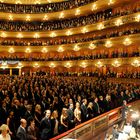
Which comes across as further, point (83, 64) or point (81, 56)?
point (81, 56)

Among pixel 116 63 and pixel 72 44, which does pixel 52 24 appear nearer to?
pixel 72 44

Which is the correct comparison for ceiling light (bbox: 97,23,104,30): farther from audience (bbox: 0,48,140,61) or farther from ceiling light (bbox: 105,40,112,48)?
audience (bbox: 0,48,140,61)

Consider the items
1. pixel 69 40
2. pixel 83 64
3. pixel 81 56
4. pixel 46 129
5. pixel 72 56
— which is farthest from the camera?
pixel 69 40

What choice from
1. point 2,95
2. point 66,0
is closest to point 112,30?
point 66,0

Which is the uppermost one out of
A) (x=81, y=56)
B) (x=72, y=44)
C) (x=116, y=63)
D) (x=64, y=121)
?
(x=72, y=44)

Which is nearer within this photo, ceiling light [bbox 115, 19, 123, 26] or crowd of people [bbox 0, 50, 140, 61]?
crowd of people [bbox 0, 50, 140, 61]

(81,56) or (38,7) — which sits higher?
(38,7)

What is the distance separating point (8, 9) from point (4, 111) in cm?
3585

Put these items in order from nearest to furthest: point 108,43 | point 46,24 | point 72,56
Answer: point 108,43 → point 72,56 → point 46,24

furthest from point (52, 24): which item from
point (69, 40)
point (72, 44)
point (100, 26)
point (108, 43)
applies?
point (108, 43)

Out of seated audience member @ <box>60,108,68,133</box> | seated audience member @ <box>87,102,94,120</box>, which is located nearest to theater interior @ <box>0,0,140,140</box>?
seated audience member @ <box>87,102,94,120</box>

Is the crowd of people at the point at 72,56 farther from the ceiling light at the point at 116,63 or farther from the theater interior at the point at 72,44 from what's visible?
the ceiling light at the point at 116,63

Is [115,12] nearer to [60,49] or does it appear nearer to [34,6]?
[60,49]

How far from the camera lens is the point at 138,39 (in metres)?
28.1
